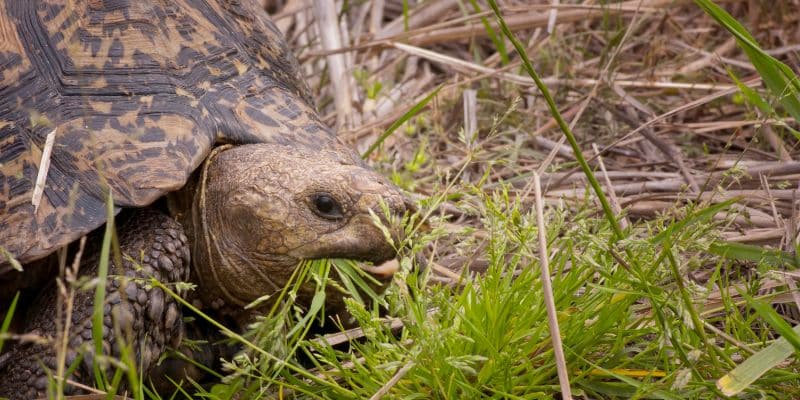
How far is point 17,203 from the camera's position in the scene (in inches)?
84.1

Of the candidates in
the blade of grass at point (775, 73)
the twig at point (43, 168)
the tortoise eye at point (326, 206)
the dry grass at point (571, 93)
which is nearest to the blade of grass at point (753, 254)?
the blade of grass at point (775, 73)

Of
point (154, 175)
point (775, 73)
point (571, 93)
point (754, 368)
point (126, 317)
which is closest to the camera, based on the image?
point (754, 368)

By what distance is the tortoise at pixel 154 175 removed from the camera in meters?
2.12

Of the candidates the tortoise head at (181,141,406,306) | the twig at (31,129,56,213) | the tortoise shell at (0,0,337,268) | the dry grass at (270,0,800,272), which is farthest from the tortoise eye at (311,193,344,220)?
the dry grass at (270,0,800,272)

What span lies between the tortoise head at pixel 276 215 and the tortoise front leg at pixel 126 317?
0.38ft

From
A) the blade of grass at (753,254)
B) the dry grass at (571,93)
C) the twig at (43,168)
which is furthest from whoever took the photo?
the dry grass at (571,93)

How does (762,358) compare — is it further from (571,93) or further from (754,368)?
(571,93)

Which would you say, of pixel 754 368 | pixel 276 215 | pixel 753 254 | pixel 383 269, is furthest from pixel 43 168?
pixel 753 254

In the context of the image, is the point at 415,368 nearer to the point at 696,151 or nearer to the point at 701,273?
the point at 701,273

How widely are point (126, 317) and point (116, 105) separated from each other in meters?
0.56

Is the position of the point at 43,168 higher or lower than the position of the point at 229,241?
higher

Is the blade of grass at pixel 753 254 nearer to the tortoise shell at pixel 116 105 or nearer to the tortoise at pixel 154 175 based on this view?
the tortoise at pixel 154 175

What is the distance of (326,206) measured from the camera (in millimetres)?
2236

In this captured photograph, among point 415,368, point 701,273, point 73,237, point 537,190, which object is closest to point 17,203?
point 73,237
